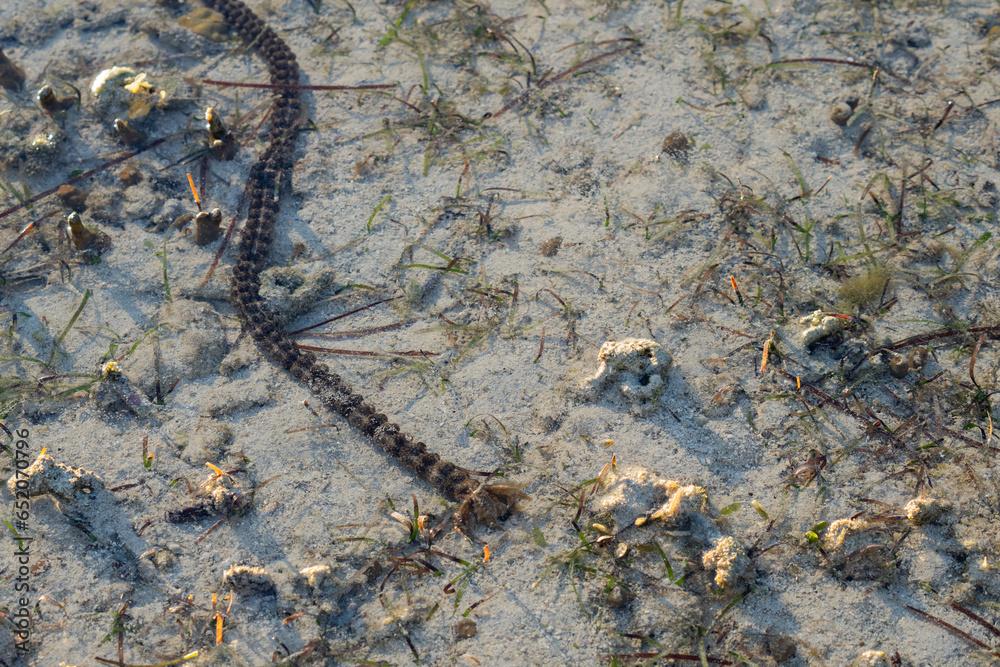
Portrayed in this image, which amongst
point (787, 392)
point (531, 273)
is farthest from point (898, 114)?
point (531, 273)

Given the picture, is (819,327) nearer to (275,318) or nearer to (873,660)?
(873,660)

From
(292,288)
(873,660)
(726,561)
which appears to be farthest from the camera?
(292,288)

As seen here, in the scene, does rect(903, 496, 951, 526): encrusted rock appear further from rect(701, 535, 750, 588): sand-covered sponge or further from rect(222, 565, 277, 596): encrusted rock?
rect(222, 565, 277, 596): encrusted rock

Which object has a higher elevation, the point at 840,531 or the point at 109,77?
the point at 109,77

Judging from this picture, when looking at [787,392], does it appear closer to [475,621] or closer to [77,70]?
[475,621]

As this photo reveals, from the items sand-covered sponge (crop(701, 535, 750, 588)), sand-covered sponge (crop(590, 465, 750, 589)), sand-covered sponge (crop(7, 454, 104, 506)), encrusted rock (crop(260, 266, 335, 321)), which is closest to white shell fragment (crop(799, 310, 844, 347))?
sand-covered sponge (crop(590, 465, 750, 589))

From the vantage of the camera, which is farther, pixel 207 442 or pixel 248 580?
pixel 207 442

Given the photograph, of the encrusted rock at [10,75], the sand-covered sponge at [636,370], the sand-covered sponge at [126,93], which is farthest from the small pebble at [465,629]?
the encrusted rock at [10,75]

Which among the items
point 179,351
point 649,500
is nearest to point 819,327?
point 649,500
